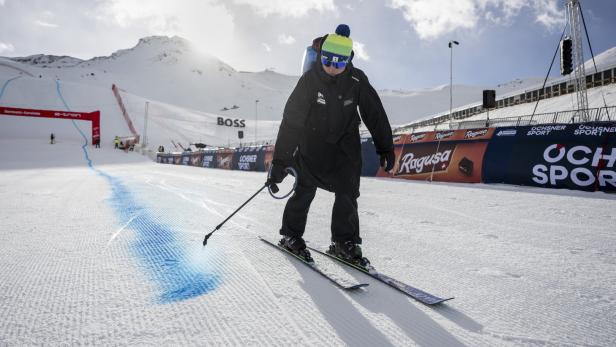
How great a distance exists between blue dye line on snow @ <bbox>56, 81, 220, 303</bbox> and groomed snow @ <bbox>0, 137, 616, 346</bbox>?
0.04 feet

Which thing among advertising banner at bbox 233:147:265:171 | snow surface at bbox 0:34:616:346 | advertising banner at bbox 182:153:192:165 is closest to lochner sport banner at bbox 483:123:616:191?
snow surface at bbox 0:34:616:346

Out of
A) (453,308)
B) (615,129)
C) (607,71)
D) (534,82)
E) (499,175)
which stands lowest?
(453,308)

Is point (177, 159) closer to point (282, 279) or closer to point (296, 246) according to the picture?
point (296, 246)

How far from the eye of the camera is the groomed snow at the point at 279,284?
4.44ft

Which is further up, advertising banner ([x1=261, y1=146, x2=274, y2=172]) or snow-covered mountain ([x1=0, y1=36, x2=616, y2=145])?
snow-covered mountain ([x1=0, y1=36, x2=616, y2=145])

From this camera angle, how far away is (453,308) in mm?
1662

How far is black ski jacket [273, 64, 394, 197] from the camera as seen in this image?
2578 millimetres

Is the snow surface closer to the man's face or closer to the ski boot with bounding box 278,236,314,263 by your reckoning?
the ski boot with bounding box 278,236,314,263

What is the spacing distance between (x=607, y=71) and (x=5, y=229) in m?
44.5

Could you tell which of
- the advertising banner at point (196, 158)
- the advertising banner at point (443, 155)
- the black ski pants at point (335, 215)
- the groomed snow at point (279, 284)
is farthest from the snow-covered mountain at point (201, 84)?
the black ski pants at point (335, 215)

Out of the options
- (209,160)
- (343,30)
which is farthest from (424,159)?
(209,160)

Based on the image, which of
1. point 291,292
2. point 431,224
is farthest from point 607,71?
point 291,292

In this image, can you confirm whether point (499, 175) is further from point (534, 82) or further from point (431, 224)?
point (534, 82)

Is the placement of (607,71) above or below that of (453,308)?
above
